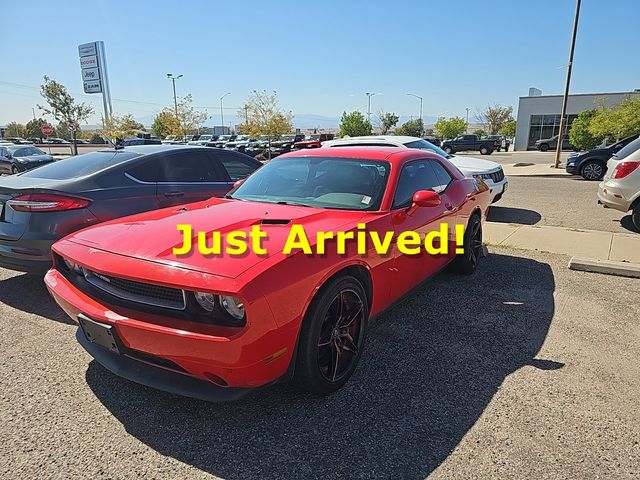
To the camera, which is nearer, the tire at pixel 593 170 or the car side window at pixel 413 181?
the car side window at pixel 413 181

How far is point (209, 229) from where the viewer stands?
112 inches

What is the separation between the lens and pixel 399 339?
362cm

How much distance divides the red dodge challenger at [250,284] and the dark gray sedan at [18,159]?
2014 cm

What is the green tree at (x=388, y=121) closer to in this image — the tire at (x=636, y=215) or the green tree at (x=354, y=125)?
the green tree at (x=354, y=125)

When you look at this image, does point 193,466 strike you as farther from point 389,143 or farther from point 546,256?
point 389,143

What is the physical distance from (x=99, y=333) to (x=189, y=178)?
10.7ft

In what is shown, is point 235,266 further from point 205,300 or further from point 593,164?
point 593,164

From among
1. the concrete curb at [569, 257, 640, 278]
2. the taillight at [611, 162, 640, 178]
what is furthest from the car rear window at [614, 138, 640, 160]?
the concrete curb at [569, 257, 640, 278]

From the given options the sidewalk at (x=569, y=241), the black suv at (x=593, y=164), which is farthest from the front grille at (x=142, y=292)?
the black suv at (x=593, y=164)

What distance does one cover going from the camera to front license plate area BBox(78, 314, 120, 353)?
2406 mm

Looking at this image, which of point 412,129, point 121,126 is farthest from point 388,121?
point 121,126

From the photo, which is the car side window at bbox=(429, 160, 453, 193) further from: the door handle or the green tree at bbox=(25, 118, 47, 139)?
the green tree at bbox=(25, 118, 47, 139)

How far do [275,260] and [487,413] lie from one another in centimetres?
161

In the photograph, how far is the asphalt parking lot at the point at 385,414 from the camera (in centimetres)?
225
